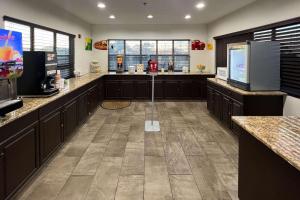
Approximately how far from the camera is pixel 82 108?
6.16m

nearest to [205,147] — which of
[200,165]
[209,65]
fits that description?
[200,165]

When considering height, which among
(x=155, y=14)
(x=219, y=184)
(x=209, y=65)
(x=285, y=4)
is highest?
(x=155, y=14)

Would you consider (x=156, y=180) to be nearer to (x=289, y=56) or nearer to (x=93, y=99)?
(x=289, y=56)

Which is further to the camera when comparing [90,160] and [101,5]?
[101,5]

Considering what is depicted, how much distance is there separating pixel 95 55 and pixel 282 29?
21.8 ft

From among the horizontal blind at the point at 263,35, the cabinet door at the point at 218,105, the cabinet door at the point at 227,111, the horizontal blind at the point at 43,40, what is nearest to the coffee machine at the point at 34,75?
the horizontal blind at the point at 43,40

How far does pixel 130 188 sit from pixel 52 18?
4.26 m

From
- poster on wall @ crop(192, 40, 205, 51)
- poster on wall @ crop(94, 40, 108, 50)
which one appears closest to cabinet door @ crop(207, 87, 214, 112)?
poster on wall @ crop(192, 40, 205, 51)

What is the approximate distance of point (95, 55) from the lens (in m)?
10.3

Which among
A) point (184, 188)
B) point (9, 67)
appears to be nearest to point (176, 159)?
point (184, 188)

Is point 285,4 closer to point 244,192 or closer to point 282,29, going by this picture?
point 282,29

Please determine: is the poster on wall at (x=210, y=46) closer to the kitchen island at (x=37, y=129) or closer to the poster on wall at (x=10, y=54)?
the kitchen island at (x=37, y=129)

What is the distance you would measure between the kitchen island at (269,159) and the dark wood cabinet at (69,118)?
2.90 m

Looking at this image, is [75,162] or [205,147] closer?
[75,162]
